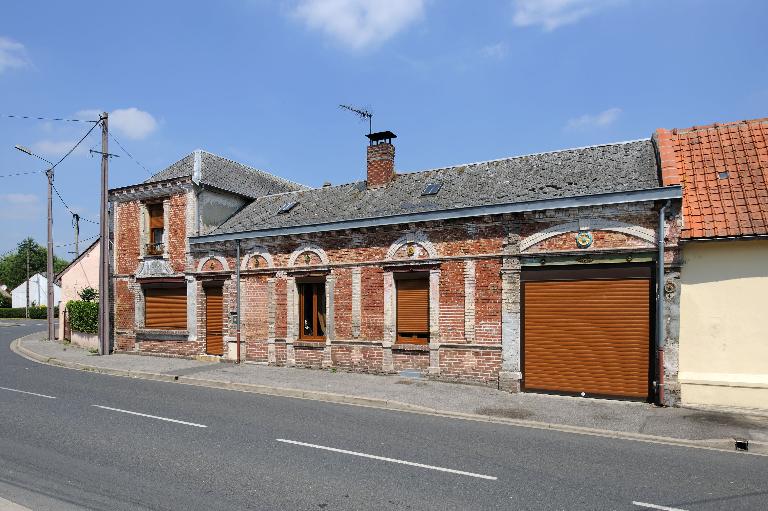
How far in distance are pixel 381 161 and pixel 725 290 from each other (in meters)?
11.3

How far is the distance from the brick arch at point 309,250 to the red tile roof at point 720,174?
9.54 m

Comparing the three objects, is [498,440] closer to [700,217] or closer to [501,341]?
[501,341]

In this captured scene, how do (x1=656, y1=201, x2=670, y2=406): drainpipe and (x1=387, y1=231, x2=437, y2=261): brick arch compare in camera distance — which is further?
(x1=387, y1=231, x2=437, y2=261): brick arch

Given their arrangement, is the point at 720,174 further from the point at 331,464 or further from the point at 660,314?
the point at 331,464

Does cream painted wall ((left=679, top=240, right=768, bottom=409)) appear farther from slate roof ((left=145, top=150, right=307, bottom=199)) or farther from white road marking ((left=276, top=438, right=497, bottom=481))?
slate roof ((left=145, top=150, right=307, bottom=199))

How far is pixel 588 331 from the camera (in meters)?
12.4

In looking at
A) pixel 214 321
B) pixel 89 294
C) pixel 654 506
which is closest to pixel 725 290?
pixel 654 506

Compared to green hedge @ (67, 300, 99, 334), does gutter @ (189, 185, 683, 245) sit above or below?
above

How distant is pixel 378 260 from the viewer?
50.3 feet

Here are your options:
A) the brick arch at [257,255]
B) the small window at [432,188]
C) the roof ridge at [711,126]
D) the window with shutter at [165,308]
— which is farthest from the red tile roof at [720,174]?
the window with shutter at [165,308]

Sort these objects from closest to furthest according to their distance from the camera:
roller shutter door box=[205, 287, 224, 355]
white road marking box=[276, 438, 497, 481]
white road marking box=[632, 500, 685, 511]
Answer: white road marking box=[632, 500, 685, 511] < white road marking box=[276, 438, 497, 481] < roller shutter door box=[205, 287, 224, 355]

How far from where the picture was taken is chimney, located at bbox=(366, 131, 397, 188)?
18641mm

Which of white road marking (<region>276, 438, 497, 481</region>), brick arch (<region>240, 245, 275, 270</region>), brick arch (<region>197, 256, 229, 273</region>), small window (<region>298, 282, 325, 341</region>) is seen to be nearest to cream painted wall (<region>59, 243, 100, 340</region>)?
brick arch (<region>197, 256, 229, 273</region>)

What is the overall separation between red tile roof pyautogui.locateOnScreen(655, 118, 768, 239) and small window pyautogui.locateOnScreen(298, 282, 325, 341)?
1021 cm
